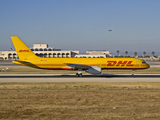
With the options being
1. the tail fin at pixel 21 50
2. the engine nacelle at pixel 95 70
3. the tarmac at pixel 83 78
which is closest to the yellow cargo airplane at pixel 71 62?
the tail fin at pixel 21 50

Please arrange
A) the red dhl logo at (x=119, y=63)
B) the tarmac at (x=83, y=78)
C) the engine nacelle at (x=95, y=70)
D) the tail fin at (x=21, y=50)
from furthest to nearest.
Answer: the tail fin at (x=21, y=50) → the red dhl logo at (x=119, y=63) → the engine nacelle at (x=95, y=70) → the tarmac at (x=83, y=78)

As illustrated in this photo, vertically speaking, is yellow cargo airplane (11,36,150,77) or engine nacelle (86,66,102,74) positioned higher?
yellow cargo airplane (11,36,150,77)

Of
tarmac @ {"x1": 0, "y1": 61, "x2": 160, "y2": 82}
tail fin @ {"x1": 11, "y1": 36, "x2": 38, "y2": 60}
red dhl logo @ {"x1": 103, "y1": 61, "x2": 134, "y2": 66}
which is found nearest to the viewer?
tarmac @ {"x1": 0, "y1": 61, "x2": 160, "y2": 82}

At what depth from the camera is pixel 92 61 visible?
38.9 metres

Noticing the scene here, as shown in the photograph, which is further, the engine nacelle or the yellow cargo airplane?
the yellow cargo airplane

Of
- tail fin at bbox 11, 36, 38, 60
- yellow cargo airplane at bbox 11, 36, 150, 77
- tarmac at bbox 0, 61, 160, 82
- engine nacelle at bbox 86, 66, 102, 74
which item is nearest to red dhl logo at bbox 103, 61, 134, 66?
yellow cargo airplane at bbox 11, 36, 150, 77

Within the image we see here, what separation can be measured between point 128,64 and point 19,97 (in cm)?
2537

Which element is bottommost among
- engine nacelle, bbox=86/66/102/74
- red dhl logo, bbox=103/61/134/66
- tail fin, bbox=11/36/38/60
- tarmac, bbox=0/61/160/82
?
tarmac, bbox=0/61/160/82

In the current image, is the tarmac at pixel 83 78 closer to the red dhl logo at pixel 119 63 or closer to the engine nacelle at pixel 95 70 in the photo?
the engine nacelle at pixel 95 70

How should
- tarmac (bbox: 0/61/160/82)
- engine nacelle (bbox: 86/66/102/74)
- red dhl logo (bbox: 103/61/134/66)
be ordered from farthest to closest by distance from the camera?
red dhl logo (bbox: 103/61/134/66), engine nacelle (bbox: 86/66/102/74), tarmac (bbox: 0/61/160/82)

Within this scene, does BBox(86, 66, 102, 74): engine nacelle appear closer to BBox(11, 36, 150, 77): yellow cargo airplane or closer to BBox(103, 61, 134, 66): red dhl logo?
BBox(11, 36, 150, 77): yellow cargo airplane

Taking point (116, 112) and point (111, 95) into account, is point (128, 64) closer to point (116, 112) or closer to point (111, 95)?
point (111, 95)

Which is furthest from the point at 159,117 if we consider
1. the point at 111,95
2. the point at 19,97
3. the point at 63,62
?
the point at 63,62

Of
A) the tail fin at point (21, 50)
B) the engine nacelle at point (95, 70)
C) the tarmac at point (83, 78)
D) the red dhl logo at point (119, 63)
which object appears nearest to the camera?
the tarmac at point (83, 78)
